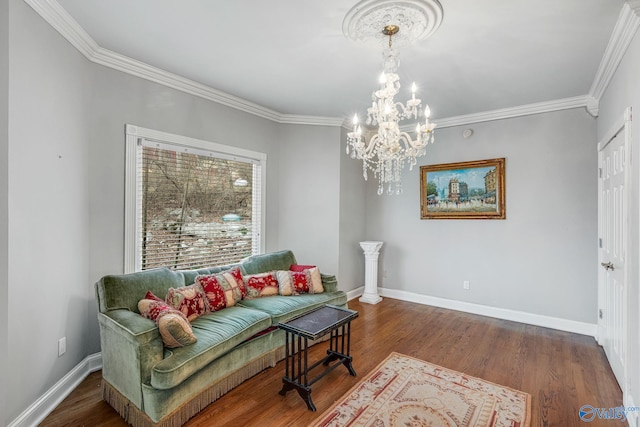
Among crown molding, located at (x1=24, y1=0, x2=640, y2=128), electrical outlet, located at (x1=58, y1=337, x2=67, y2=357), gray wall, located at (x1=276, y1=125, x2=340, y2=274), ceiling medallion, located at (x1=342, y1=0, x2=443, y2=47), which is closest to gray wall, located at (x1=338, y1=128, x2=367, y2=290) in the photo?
gray wall, located at (x1=276, y1=125, x2=340, y2=274)

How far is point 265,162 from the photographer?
162 inches

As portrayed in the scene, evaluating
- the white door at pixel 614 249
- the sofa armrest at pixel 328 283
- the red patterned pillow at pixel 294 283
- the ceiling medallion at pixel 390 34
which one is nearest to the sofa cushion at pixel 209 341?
the red patterned pillow at pixel 294 283

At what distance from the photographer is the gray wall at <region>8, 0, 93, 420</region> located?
5.94ft

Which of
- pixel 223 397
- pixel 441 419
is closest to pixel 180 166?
pixel 223 397

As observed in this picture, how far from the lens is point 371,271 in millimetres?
→ 4672

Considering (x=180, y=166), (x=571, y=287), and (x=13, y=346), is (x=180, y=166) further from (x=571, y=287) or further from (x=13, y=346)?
(x=571, y=287)

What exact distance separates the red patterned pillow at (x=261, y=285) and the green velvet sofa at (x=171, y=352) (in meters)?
0.24

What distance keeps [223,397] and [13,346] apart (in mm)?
1343

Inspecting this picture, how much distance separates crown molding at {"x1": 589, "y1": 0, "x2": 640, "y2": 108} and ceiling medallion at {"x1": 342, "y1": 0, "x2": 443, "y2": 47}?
46.8 inches

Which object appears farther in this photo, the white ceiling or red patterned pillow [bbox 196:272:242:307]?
red patterned pillow [bbox 196:272:242:307]

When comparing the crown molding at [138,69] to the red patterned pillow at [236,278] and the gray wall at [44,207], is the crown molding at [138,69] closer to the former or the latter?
the gray wall at [44,207]

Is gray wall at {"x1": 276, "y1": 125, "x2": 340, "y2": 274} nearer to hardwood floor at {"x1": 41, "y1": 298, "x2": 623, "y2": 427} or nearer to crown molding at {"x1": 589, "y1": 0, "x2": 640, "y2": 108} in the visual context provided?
hardwood floor at {"x1": 41, "y1": 298, "x2": 623, "y2": 427}

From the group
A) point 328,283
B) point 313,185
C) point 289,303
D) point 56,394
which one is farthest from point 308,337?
point 313,185

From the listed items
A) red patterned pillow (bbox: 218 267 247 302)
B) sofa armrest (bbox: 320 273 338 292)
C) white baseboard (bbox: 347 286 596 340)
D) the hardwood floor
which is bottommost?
the hardwood floor
